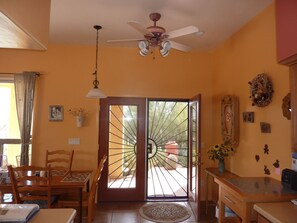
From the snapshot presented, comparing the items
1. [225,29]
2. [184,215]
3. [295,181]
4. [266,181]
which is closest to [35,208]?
[295,181]

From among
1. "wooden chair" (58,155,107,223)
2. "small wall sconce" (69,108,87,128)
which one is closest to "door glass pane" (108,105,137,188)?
"small wall sconce" (69,108,87,128)

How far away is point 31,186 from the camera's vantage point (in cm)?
287

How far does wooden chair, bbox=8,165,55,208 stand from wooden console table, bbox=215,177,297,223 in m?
→ 1.99

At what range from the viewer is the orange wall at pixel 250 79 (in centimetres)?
260

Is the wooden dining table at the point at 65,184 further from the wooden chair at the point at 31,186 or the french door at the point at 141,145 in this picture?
the french door at the point at 141,145

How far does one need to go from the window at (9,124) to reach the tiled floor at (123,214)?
5.97 ft

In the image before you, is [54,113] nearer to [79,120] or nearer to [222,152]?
[79,120]

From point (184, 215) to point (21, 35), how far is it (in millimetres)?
3469

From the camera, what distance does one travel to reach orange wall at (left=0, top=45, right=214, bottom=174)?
434 cm

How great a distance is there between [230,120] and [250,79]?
0.74 meters

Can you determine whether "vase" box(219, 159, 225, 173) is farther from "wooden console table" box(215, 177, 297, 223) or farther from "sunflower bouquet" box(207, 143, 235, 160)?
"wooden console table" box(215, 177, 297, 223)


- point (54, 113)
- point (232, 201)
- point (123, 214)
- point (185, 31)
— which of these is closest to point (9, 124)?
point (54, 113)

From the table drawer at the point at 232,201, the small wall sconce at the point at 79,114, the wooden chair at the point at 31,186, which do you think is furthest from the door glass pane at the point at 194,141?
the wooden chair at the point at 31,186

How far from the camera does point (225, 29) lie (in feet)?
11.7
